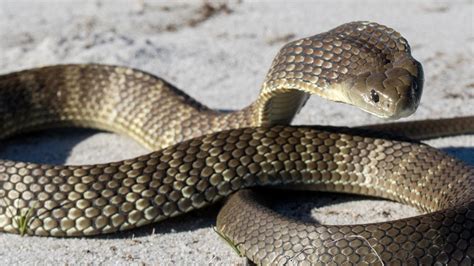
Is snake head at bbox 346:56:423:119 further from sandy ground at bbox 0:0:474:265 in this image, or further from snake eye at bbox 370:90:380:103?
sandy ground at bbox 0:0:474:265

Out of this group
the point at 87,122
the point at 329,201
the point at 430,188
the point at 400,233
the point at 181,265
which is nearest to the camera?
the point at 400,233

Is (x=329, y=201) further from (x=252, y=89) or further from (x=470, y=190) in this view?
(x=252, y=89)

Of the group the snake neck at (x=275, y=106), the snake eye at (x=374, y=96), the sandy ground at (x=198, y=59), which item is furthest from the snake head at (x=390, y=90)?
the sandy ground at (x=198, y=59)

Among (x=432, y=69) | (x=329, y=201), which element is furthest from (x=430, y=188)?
(x=432, y=69)

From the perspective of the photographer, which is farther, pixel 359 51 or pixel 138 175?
pixel 138 175

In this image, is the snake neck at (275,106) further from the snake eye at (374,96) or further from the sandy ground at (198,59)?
the snake eye at (374,96)

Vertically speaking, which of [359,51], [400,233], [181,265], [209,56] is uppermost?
[359,51]
